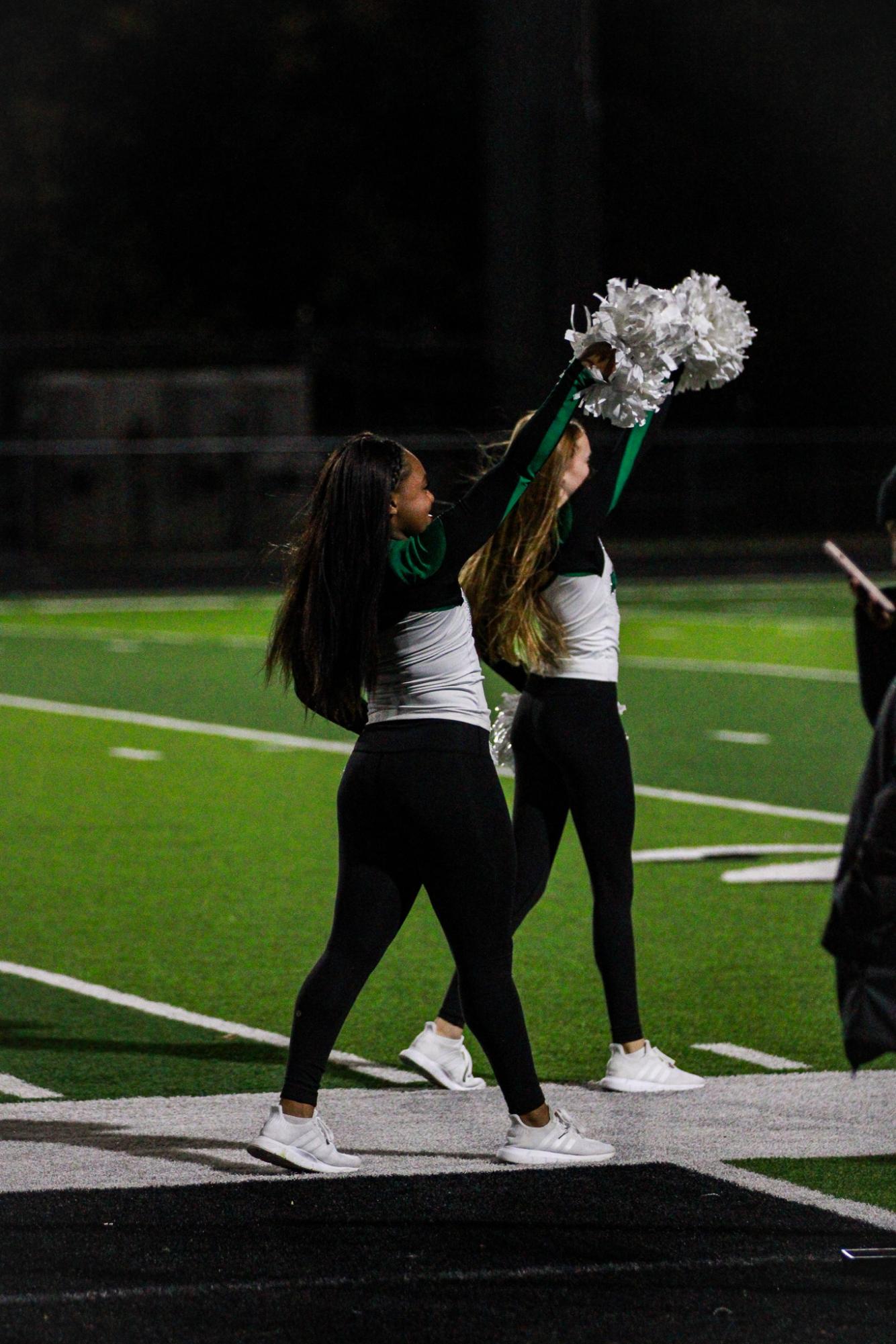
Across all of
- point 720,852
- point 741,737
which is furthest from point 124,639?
point 720,852

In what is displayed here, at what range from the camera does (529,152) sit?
24781 millimetres

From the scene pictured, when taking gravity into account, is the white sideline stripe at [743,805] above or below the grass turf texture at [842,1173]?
below

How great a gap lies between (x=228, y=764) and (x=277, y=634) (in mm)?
9318

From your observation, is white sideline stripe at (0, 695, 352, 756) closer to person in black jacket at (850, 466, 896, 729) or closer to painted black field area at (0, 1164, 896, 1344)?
painted black field area at (0, 1164, 896, 1344)

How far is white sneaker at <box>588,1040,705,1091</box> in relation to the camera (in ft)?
21.9

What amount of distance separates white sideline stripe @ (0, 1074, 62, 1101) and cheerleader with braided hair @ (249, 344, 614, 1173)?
115cm

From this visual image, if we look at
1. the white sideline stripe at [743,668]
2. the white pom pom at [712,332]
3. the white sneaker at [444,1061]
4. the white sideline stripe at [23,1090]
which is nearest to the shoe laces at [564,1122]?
the white sneaker at [444,1061]

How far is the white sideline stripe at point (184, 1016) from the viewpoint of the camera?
281 inches

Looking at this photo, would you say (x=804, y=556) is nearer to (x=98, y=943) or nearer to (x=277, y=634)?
(x=98, y=943)

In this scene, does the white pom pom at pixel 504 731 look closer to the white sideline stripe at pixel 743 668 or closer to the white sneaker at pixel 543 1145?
the white sneaker at pixel 543 1145

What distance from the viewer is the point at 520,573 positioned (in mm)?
6555

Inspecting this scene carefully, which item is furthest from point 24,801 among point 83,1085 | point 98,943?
point 83,1085

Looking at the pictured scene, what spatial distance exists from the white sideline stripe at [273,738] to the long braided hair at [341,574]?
5.38 m

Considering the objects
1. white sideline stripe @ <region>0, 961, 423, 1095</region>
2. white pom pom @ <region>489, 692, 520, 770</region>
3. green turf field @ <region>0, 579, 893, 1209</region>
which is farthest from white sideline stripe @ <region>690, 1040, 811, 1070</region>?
white pom pom @ <region>489, 692, 520, 770</region>
